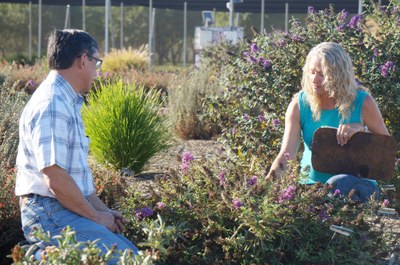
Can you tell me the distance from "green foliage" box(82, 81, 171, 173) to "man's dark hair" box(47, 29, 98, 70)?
409 centimetres

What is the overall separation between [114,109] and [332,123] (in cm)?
Result: 334

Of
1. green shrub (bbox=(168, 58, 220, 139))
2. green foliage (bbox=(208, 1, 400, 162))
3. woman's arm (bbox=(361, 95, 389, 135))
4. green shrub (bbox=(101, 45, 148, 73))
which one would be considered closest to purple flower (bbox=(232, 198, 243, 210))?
woman's arm (bbox=(361, 95, 389, 135))

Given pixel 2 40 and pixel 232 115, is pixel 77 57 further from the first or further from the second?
pixel 2 40

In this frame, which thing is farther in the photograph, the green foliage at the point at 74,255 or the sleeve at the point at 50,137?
the sleeve at the point at 50,137

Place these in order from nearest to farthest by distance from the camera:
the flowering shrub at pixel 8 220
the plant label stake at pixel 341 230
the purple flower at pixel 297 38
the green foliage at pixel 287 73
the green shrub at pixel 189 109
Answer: the plant label stake at pixel 341 230, the flowering shrub at pixel 8 220, the green foliage at pixel 287 73, the purple flower at pixel 297 38, the green shrub at pixel 189 109

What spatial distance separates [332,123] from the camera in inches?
187

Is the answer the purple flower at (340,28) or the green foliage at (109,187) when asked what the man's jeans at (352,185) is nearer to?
the green foliage at (109,187)

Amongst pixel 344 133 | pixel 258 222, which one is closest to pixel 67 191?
pixel 258 222

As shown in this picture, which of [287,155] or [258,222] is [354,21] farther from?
[258,222]

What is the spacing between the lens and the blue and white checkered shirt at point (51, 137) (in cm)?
337

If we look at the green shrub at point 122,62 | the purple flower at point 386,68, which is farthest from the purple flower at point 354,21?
the green shrub at point 122,62

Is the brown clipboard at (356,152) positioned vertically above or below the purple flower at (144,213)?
above

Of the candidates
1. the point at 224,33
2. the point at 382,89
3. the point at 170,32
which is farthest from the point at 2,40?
the point at 382,89

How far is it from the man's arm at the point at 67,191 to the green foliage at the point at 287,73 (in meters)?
2.71
